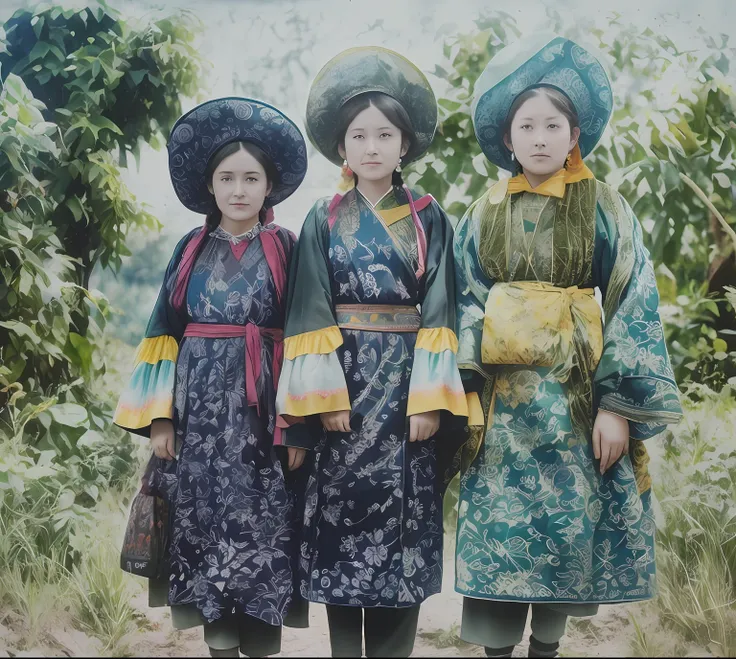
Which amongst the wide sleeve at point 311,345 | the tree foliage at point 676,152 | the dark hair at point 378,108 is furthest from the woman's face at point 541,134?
the wide sleeve at point 311,345

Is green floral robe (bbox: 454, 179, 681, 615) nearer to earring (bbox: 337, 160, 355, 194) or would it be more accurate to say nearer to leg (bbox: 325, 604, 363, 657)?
leg (bbox: 325, 604, 363, 657)

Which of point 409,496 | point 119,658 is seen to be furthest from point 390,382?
point 119,658

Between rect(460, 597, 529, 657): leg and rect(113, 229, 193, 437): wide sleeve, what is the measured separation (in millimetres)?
1035

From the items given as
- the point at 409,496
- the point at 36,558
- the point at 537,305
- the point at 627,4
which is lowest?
the point at 36,558

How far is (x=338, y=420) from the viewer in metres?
2.60

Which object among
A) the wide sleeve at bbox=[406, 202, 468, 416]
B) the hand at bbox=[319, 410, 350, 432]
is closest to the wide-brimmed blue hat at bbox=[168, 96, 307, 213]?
the wide sleeve at bbox=[406, 202, 468, 416]

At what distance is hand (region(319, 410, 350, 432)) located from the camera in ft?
8.52

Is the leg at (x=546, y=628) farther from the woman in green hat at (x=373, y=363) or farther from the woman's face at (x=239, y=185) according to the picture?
the woman's face at (x=239, y=185)

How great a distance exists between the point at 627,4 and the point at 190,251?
1.58 m

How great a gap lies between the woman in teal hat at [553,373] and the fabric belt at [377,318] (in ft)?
0.49

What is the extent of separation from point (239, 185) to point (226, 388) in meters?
0.59

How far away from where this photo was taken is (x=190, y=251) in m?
2.82

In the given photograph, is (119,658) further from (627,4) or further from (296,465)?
(627,4)

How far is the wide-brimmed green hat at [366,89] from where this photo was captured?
271 cm
